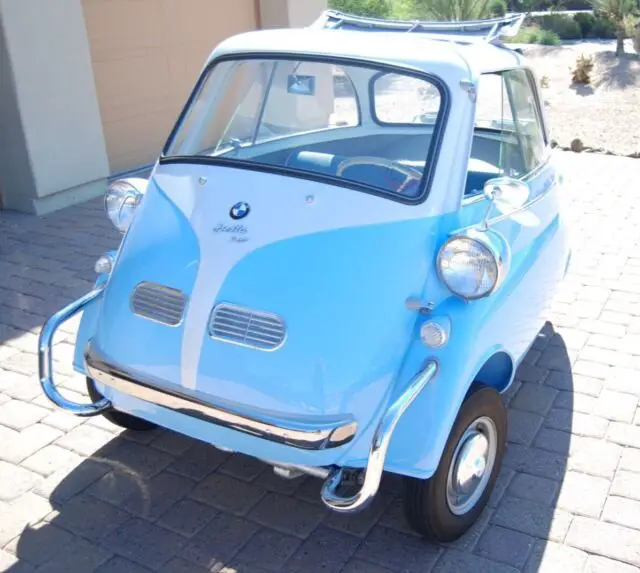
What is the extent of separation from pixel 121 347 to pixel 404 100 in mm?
1770

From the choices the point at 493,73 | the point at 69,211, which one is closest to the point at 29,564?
the point at 493,73

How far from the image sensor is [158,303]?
2.88 m

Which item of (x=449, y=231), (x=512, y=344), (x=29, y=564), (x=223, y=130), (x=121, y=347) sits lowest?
(x=29, y=564)

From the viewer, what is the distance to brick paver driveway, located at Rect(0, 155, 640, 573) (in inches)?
112

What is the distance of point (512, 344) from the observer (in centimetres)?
316

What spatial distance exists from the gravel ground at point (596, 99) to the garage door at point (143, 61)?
13.5 feet

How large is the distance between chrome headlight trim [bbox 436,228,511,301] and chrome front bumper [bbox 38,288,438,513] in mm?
321

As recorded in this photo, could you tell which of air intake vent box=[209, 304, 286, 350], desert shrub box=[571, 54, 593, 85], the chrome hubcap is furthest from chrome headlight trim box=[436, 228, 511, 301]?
desert shrub box=[571, 54, 593, 85]

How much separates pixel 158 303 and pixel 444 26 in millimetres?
2074

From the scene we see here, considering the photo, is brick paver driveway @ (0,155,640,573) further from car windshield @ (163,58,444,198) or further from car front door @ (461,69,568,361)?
car windshield @ (163,58,444,198)

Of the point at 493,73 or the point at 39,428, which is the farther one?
the point at 39,428

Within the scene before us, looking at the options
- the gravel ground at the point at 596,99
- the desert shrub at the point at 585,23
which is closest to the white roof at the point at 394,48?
the gravel ground at the point at 596,99

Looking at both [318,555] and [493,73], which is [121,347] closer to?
[318,555]

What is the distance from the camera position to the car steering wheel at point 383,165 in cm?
302
